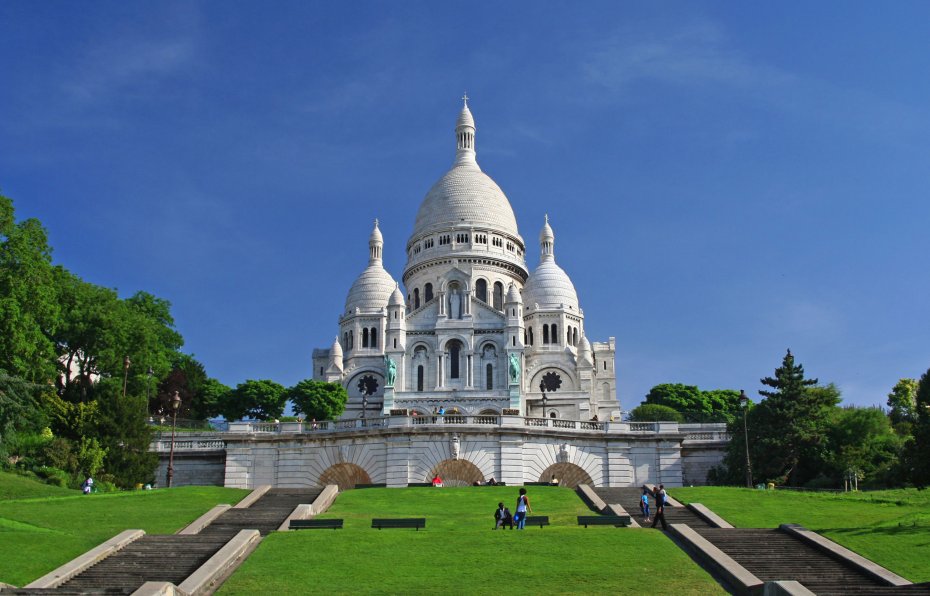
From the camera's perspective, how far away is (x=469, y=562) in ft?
76.6

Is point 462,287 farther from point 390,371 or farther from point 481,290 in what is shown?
point 390,371

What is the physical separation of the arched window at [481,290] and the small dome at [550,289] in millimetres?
4199

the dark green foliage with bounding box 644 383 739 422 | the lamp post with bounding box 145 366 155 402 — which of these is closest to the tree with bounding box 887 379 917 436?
the dark green foliage with bounding box 644 383 739 422

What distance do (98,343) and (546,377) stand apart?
46.8 metres

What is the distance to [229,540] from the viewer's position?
84.7 ft

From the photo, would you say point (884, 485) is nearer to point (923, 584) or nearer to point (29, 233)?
point (923, 584)

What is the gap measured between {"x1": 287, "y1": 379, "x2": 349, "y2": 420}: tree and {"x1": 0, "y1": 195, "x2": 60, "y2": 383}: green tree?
33932mm

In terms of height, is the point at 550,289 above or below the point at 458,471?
above

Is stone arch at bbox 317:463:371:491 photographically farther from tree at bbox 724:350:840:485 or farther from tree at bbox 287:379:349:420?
tree at bbox 287:379:349:420

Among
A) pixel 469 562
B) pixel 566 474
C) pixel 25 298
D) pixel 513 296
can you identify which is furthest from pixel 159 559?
pixel 513 296

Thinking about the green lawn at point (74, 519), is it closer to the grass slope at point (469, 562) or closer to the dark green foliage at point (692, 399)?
the grass slope at point (469, 562)

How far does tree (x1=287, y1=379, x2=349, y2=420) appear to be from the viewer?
8500cm

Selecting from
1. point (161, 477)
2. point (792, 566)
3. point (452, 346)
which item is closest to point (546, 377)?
point (452, 346)

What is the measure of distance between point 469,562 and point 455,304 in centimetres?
7424
